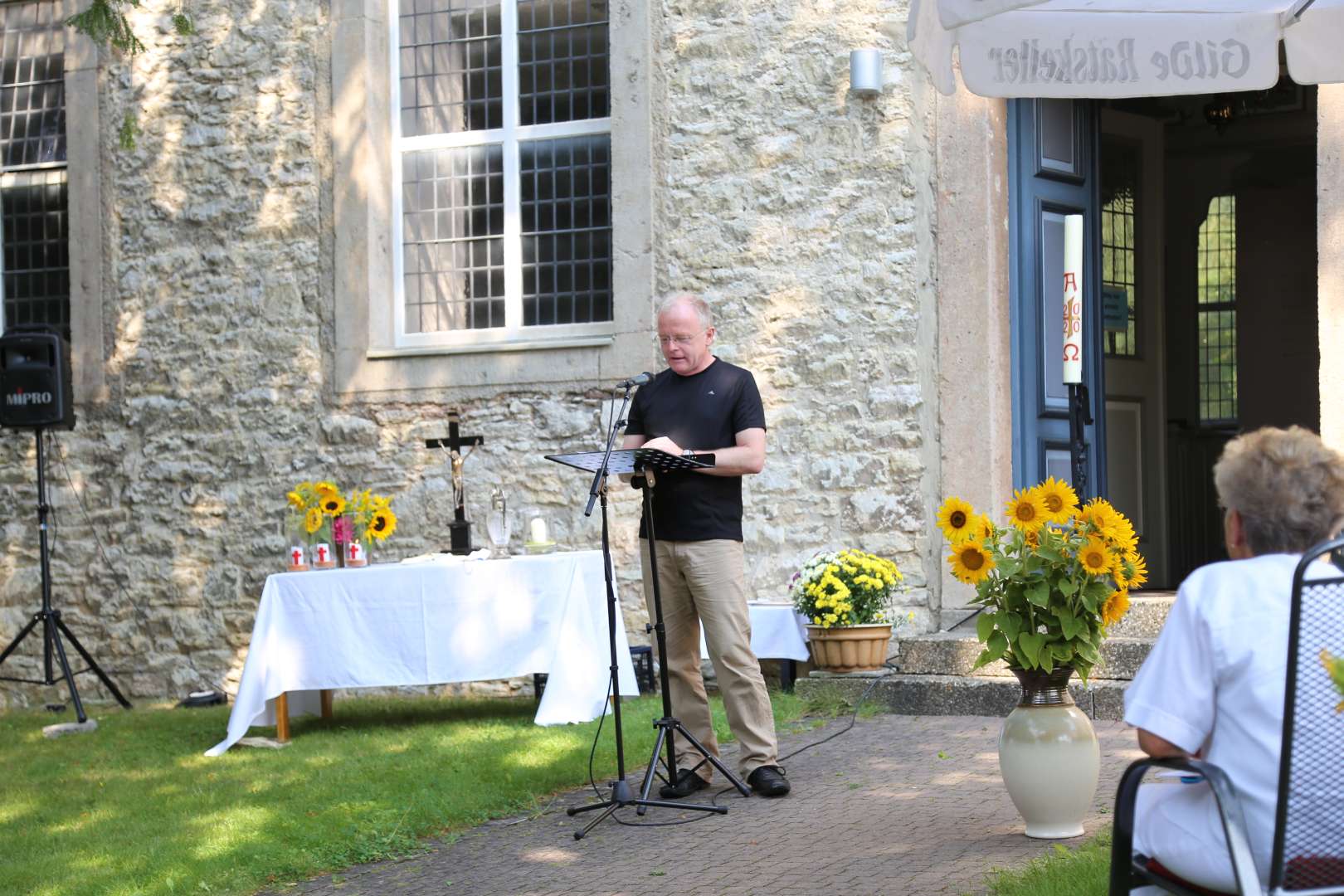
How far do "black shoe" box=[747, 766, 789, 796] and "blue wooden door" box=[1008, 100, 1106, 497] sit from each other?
357 centimetres

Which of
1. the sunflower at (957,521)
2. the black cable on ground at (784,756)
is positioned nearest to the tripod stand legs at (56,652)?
the black cable on ground at (784,756)

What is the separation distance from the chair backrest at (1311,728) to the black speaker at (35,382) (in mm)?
8000

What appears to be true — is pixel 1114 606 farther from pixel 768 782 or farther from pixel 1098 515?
pixel 768 782

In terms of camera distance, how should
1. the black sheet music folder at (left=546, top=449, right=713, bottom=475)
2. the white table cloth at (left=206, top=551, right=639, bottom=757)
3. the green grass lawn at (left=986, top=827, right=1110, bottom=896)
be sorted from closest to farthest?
the green grass lawn at (left=986, top=827, right=1110, bottom=896)
the black sheet music folder at (left=546, top=449, right=713, bottom=475)
the white table cloth at (left=206, top=551, right=639, bottom=757)

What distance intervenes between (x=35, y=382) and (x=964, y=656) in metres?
5.32

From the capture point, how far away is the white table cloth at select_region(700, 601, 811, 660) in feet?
27.6

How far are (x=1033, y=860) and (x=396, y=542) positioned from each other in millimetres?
5937

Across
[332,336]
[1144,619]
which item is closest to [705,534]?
[1144,619]

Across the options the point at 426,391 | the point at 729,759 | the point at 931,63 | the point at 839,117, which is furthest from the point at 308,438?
the point at 931,63

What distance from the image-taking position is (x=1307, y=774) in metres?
2.62

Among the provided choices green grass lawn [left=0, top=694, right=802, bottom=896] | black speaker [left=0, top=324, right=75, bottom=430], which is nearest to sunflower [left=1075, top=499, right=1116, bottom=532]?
green grass lawn [left=0, top=694, right=802, bottom=896]

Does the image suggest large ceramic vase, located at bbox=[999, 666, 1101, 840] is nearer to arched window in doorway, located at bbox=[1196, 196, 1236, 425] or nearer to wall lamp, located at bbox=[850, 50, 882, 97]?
wall lamp, located at bbox=[850, 50, 882, 97]

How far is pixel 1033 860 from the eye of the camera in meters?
4.53

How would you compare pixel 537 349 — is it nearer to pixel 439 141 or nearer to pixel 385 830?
pixel 439 141
